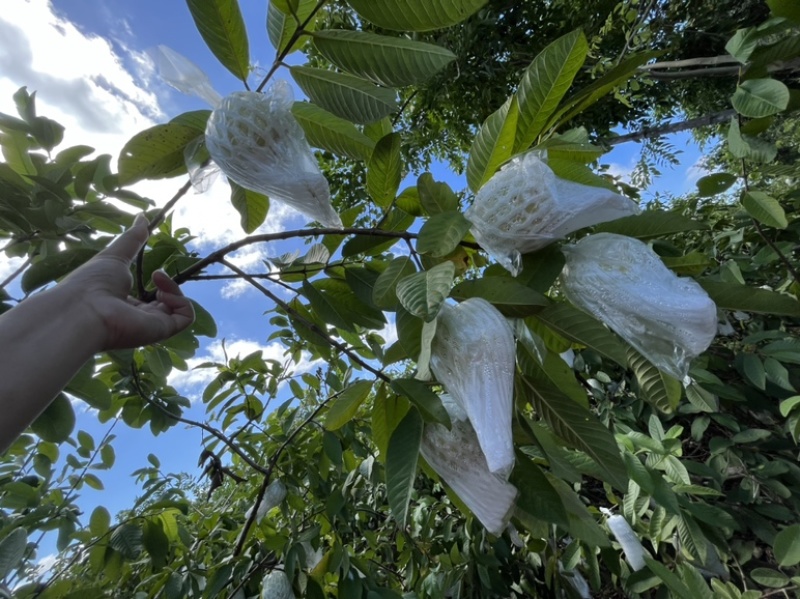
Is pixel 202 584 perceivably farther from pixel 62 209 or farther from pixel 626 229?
pixel 626 229

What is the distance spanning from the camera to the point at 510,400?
38cm

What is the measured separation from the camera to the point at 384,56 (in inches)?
17.3

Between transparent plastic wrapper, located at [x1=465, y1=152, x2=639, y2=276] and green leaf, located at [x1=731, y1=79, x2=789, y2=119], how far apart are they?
0.39 metres

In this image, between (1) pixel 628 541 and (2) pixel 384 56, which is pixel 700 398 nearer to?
(1) pixel 628 541

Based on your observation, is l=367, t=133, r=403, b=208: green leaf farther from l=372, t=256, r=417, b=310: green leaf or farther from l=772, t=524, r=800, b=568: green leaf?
l=772, t=524, r=800, b=568: green leaf

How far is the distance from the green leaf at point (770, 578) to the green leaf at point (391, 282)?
1070 millimetres

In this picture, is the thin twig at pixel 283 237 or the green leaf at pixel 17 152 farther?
the green leaf at pixel 17 152

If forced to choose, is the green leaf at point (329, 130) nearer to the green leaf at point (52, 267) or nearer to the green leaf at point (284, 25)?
the green leaf at point (284, 25)

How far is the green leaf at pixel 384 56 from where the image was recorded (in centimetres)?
43

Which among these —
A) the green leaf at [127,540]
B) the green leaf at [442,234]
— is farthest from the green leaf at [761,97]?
the green leaf at [127,540]

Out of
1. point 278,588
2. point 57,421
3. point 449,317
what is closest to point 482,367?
point 449,317

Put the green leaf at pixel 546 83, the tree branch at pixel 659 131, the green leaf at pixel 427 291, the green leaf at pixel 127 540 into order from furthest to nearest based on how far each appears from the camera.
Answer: the tree branch at pixel 659 131 → the green leaf at pixel 127 540 → the green leaf at pixel 546 83 → the green leaf at pixel 427 291

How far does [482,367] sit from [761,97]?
61cm

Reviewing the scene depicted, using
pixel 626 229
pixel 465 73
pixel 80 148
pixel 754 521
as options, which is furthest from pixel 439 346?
pixel 465 73
